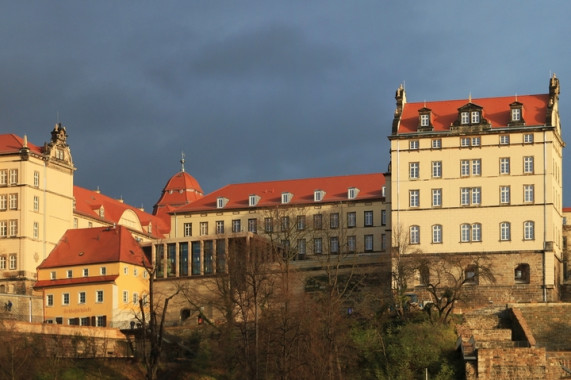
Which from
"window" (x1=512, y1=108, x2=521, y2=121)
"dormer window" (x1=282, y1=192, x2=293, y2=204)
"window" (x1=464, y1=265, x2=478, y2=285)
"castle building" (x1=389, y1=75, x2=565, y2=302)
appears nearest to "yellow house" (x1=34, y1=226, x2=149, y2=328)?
"dormer window" (x1=282, y1=192, x2=293, y2=204)

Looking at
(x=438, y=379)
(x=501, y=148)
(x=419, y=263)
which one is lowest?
(x=438, y=379)

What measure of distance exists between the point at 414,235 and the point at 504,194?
697cm

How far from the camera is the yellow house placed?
102438mm

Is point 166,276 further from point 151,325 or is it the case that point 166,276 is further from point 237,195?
point 151,325

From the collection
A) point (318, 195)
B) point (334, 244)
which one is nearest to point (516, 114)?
point (334, 244)

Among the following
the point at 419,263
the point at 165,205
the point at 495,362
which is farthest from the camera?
the point at 165,205

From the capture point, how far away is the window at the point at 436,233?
10100cm

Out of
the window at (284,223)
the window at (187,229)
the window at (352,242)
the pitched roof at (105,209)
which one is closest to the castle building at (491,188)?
the window at (284,223)

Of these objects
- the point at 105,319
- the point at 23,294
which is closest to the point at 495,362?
the point at 105,319

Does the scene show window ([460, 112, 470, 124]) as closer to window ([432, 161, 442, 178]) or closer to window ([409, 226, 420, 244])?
window ([432, 161, 442, 178])

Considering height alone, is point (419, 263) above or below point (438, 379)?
above

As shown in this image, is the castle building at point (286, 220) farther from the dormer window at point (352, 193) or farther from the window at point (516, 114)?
the window at point (516, 114)

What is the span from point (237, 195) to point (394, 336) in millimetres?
40054

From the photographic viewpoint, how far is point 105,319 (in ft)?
333
